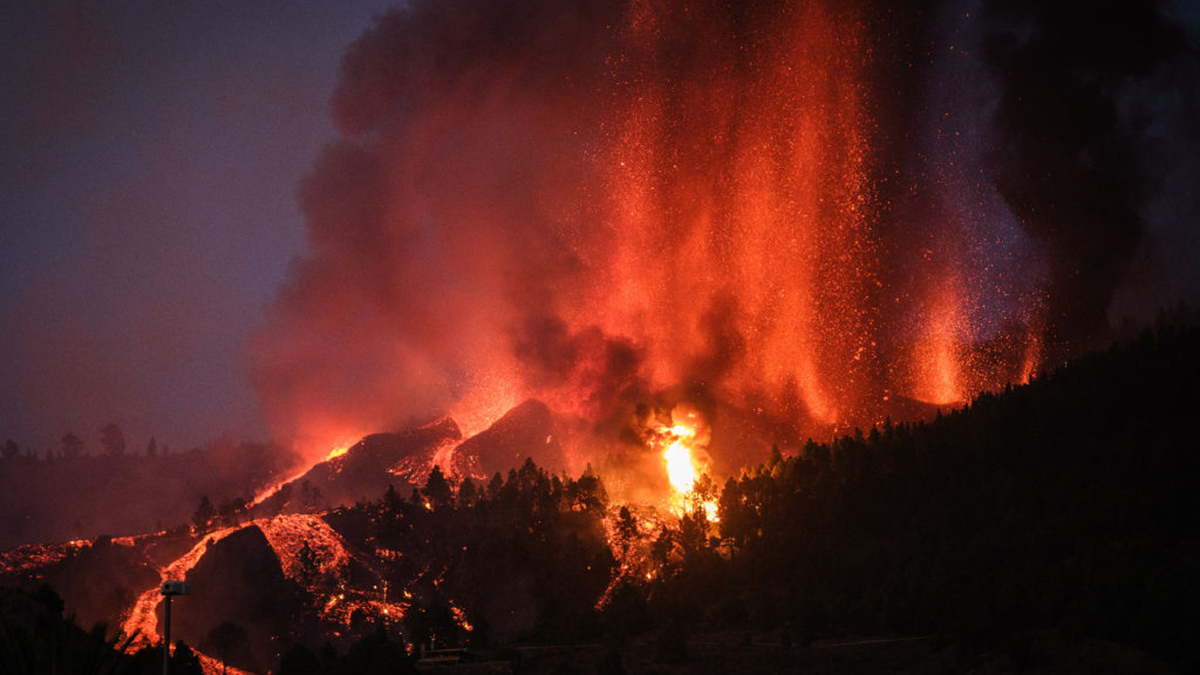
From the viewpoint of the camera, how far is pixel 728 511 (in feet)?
572

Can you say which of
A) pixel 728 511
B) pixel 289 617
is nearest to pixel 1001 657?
pixel 728 511

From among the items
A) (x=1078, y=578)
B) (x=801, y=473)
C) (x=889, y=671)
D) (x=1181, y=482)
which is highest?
(x=801, y=473)

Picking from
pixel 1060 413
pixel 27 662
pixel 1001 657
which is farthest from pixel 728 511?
pixel 27 662

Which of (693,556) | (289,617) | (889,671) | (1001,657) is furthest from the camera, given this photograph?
(289,617)

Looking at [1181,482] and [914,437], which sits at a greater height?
[914,437]

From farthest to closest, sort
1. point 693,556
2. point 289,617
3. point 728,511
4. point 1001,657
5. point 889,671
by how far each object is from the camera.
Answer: point 289,617 < point 728,511 < point 693,556 < point 889,671 < point 1001,657

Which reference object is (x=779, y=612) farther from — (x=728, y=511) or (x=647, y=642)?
(x=728, y=511)

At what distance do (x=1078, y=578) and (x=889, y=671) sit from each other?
22510mm

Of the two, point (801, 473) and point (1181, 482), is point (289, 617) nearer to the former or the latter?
point (801, 473)

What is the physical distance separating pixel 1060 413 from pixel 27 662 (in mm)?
150544

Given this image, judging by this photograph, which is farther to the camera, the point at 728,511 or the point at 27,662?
the point at 728,511

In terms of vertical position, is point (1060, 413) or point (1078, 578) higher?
point (1060, 413)

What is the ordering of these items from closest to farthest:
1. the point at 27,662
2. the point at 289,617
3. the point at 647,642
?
the point at 27,662, the point at 647,642, the point at 289,617

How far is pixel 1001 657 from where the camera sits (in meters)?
85.5
